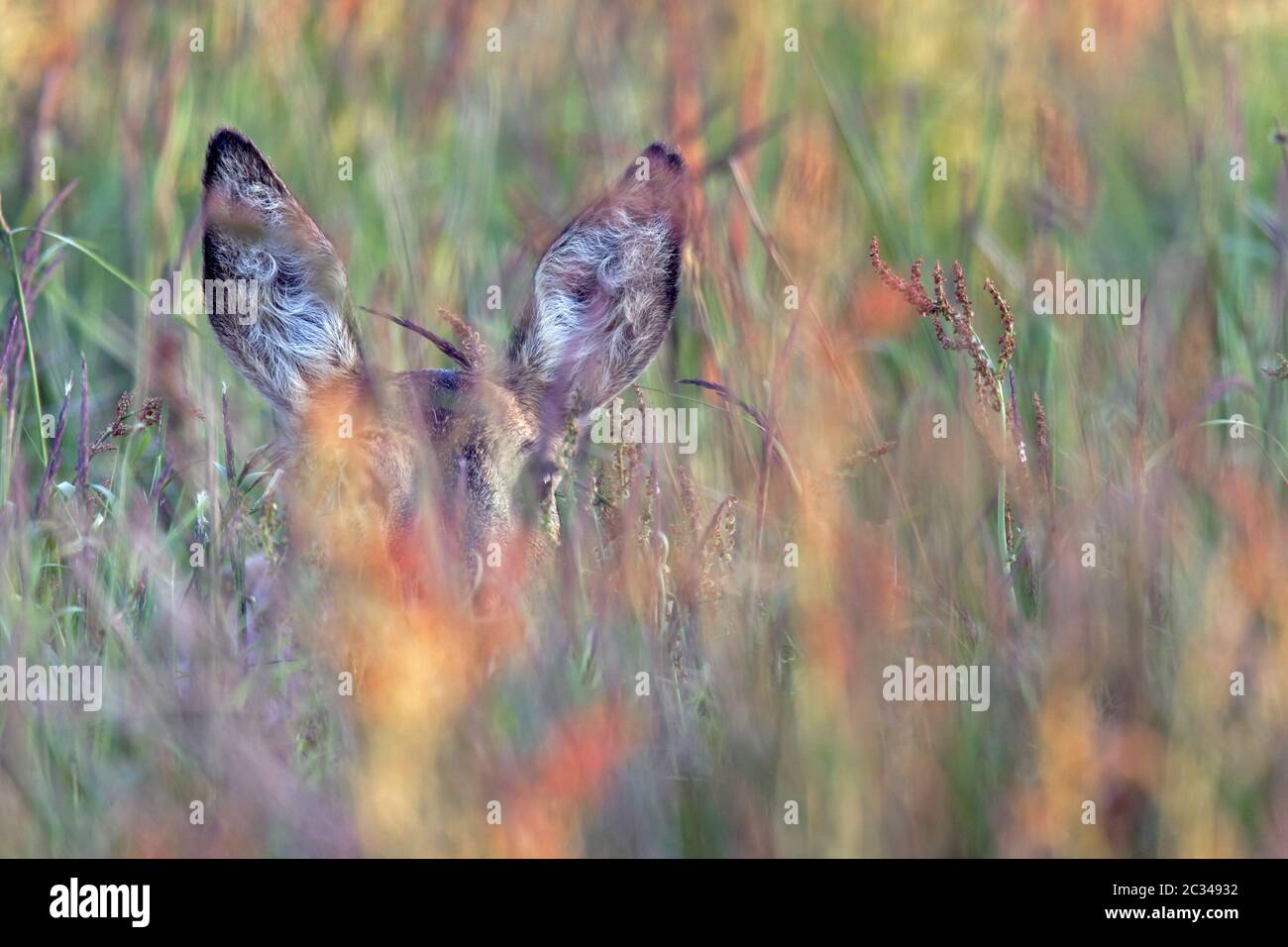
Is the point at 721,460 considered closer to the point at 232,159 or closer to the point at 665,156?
the point at 665,156

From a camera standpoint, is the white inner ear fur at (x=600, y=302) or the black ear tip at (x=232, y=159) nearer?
the black ear tip at (x=232, y=159)

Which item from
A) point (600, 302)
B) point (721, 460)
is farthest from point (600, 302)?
point (721, 460)

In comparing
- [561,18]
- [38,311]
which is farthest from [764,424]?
[561,18]

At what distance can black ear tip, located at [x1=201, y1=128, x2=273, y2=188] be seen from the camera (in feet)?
16.5

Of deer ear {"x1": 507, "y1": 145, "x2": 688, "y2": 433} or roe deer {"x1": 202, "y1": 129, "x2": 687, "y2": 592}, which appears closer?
roe deer {"x1": 202, "y1": 129, "x2": 687, "y2": 592}

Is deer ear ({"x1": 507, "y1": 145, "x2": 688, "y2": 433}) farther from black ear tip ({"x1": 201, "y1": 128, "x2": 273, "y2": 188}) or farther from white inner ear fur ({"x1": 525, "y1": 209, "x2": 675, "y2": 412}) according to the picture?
black ear tip ({"x1": 201, "y1": 128, "x2": 273, "y2": 188})

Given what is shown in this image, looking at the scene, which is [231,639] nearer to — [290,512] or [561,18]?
[290,512]

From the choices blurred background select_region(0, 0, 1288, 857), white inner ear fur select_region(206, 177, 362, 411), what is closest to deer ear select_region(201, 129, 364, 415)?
white inner ear fur select_region(206, 177, 362, 411)

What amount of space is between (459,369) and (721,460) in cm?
89

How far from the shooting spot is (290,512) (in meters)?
4.20

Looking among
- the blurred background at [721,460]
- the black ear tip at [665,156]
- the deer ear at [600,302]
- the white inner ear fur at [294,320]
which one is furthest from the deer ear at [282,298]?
the black ear tip at [665,156]

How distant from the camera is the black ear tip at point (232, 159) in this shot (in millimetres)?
5039

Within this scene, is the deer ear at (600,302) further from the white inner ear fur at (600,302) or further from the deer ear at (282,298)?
the deer ear at (282,298)

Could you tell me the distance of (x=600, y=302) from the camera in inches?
219
